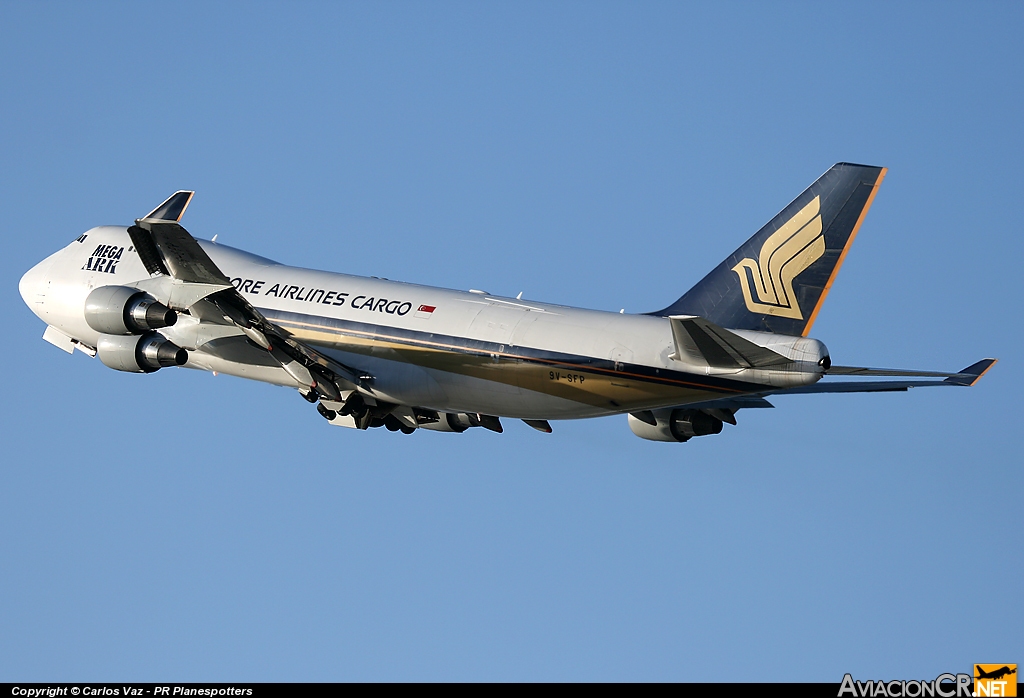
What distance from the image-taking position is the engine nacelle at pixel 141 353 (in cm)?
4028

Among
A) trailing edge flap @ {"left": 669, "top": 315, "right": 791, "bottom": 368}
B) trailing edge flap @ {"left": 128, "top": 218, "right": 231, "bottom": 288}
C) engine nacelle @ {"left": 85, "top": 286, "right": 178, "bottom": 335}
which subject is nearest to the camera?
trailing edge flap @ {"left": 669, "top": 315, "right": 791, "bottom": 368}

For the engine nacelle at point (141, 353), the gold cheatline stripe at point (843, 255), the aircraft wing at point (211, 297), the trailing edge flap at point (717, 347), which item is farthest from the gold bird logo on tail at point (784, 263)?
the engine nacelle at point (141, 353)

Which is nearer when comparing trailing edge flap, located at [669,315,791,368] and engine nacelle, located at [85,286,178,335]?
trailing edge flap, located at [669,315,791,368]

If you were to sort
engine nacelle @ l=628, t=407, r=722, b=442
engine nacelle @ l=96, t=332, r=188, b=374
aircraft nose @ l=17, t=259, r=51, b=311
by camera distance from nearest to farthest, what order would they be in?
engine nacelle @ l=628, t=407, r=722, b=442 < engine nacelle @ l=96, t=332, r=188, b=374 < aircraft nose @ l=17, t=259, r=51, b=311

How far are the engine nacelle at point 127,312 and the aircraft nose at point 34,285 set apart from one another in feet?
28.0

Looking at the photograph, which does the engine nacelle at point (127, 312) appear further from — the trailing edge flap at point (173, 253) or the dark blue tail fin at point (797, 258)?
the dark blue tail fin at point (797, 258)

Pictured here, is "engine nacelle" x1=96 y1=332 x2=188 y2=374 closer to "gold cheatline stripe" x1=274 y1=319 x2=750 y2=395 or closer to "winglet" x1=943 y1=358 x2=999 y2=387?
"gold cheatline stripe" x1=274 y1=319 x2=750 y2=395

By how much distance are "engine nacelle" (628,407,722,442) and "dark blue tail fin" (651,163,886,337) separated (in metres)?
5.31

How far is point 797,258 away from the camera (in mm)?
33969

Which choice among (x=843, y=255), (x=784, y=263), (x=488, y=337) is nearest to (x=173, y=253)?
(x=488, y=337)

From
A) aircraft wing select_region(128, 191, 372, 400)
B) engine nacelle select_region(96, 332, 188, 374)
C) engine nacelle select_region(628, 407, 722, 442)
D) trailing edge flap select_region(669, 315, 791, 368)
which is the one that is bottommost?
trailing edge flap select_region(669, 315, 791, 368)

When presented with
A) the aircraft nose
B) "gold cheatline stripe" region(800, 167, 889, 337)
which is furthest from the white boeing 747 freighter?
the aircraft nose

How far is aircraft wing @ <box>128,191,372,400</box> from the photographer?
3528 cm

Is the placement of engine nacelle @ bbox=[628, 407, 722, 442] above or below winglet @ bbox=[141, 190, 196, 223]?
below
